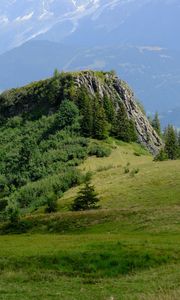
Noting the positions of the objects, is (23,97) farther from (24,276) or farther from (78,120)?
(24,276)

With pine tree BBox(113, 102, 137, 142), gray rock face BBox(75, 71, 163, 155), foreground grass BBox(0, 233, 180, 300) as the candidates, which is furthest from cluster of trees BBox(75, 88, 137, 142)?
foreground grass BBox(0, 233, 180, 300)

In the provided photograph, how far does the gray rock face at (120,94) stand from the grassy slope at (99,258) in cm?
7620

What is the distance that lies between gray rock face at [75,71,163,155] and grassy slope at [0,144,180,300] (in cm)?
7620

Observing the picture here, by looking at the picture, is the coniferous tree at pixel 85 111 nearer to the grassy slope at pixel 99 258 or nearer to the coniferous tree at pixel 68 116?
the coniferous tree at pixel 68 116

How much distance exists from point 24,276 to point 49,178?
6610 cm

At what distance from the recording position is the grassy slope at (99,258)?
27953mm

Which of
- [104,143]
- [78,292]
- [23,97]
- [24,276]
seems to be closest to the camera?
[78,292]

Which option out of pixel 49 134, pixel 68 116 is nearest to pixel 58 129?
pixel 49 134

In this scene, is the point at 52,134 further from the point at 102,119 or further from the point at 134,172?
the point at 134,172

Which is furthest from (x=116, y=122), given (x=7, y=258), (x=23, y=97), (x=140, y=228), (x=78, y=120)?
(x=7, y=258)

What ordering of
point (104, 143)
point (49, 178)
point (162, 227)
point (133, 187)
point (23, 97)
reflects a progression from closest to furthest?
point (162, 227) < point (133, 187) < point (49, 178) < point (104, 143) < point (23, 97)

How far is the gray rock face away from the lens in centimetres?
13438

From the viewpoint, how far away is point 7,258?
35.9 metres

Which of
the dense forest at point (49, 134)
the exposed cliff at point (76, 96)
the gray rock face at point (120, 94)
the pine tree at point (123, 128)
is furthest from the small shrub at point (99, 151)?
the gray rock face at point (120, 94)
